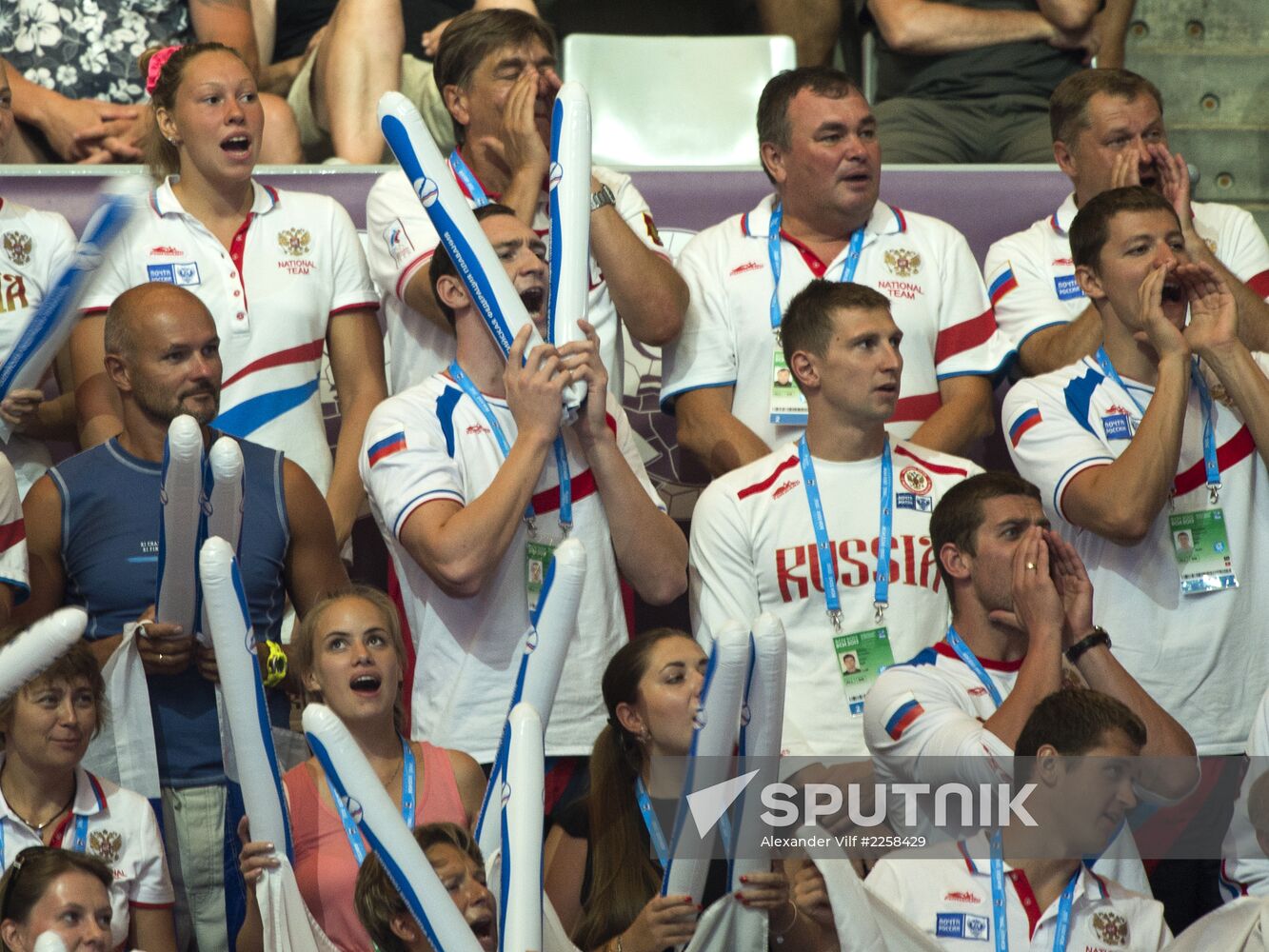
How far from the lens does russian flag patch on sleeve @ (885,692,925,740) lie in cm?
386

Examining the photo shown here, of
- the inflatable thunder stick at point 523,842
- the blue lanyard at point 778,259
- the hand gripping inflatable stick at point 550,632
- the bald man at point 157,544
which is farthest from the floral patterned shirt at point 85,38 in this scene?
the inflatable thunder stick at point 523,842

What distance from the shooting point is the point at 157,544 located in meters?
A: 4.16

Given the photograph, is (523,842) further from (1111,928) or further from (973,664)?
(973,664)

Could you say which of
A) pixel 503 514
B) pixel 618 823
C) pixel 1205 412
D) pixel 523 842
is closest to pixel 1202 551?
pixel 1205 412

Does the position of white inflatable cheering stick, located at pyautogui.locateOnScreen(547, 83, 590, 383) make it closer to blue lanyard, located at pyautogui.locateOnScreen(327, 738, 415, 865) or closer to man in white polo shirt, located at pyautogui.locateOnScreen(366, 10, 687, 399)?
man in white polo shirt, located at pyautogui.locateOnScreen(366, 10, 687, 399)

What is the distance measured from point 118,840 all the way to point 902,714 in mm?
1533

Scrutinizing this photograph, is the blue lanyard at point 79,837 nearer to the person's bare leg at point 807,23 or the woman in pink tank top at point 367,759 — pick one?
the woman in pink tank top at point 367,759

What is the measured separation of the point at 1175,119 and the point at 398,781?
4.56m

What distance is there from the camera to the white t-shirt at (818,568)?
13.8 feet

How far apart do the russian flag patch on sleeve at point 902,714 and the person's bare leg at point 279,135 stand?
2908mm

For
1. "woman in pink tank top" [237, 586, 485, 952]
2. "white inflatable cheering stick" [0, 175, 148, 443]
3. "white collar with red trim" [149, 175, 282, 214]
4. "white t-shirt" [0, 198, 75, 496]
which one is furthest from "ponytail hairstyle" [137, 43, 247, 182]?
"woman in pink tank top" [237, 586, 485, 952]

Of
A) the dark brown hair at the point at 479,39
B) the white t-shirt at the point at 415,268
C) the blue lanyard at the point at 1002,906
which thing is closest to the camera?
the blue lanyard at the point at 1002,906

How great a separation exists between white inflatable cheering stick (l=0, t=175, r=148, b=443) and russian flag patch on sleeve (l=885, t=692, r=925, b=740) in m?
1.70

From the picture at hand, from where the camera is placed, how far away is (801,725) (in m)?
4.19
